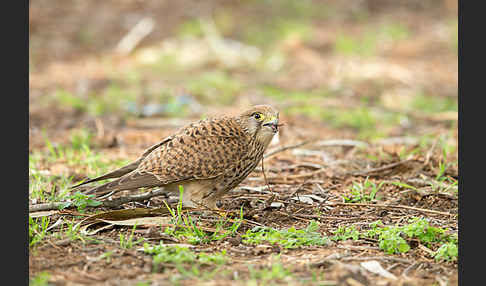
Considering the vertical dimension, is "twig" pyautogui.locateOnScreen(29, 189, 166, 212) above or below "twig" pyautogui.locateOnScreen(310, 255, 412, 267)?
above

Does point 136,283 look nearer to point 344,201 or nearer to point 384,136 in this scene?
point 344,201

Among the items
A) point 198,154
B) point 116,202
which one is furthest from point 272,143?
point 116,202

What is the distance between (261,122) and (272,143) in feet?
6.71

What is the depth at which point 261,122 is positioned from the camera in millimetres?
5203

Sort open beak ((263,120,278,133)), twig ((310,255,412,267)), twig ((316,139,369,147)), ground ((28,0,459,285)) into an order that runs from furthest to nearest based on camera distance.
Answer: twig ((316,139,369,147)) → open beak ((263,120,278,133)) → ground ((28,0,459,285)) → twig ((310,255,412,267))

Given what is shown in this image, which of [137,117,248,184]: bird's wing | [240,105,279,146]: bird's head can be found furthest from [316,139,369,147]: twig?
A: [137,117,248,184]: bird's wing

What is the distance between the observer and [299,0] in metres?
15.9

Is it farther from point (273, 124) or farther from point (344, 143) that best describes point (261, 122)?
point (344, 143)

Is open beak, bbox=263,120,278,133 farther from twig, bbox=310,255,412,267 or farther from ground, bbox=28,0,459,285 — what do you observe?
twig, bbox=310,255,412,267

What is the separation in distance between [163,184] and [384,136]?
4120mm

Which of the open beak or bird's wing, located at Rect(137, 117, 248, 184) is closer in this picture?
bird's wing, located at Rect(137, 117, 248, 184)

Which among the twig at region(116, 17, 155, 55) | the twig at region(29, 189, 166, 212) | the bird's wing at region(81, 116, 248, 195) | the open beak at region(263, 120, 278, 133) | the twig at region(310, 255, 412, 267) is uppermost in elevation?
the twig at region(116, 17, 155, 55)

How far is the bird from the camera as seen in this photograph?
4.91 metres

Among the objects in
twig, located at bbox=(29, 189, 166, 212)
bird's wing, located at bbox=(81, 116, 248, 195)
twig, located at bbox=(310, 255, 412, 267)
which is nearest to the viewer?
twig, located at bbox=(310, 255, 412, 267)
